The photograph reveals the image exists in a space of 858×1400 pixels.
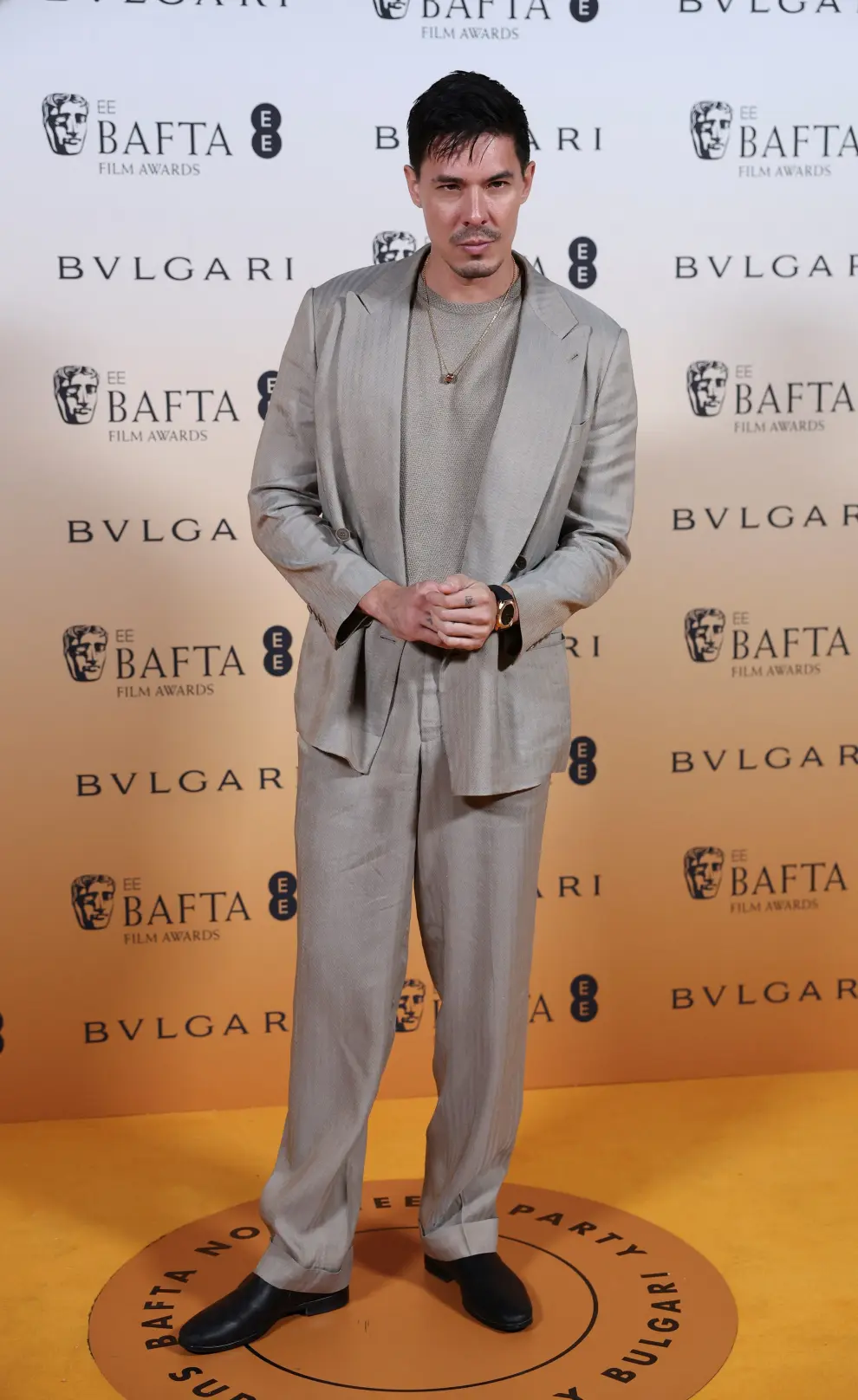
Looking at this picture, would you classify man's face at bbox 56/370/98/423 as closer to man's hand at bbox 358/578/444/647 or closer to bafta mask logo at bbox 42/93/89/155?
bafta mask logo at bbox 42/93/89/155

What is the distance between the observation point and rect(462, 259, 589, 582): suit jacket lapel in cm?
240

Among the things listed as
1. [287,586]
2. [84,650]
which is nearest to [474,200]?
[287,586]

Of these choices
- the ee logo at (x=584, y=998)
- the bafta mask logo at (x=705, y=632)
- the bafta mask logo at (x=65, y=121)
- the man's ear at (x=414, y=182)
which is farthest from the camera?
the ee logo at (x=584, y=998)

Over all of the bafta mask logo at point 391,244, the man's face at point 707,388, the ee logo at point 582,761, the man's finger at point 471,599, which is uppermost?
the bafta mask logo at point 391,244

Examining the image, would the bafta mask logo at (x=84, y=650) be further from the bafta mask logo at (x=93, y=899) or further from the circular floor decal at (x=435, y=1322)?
the circular floor decal at (x=435, y=1322)

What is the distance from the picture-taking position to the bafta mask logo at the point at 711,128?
138 inches

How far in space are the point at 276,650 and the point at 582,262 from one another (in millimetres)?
1147

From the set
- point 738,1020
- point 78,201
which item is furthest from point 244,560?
point 738,1020

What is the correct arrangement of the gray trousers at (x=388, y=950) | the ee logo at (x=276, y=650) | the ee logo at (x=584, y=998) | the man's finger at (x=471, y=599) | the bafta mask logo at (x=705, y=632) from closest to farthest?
1. the man's finger at (x=471, y=599)
2. the gray trousers at (x=388, y=950)
3. the ee logo at (x=276, y=650)
4. the bafta mask logo at (x=705, y=632)
5. the ee logo at (x=584, y=998)

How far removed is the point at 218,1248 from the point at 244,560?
1.51 m

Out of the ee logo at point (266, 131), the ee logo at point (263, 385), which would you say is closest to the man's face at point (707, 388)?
the ee logo at point (263, 385)

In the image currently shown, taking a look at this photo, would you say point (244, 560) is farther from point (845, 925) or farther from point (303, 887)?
point (845, 925)

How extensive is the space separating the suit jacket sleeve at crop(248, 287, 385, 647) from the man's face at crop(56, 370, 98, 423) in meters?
0.99

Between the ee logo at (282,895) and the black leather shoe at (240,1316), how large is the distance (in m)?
1.13
